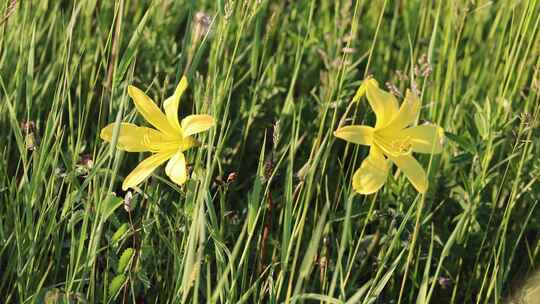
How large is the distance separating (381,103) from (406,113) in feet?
0.18

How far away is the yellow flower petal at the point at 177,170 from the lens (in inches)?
49.3

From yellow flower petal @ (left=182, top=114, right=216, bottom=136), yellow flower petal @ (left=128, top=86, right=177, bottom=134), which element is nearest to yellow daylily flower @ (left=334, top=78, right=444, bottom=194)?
yellow flower petal @ (left=182, top=114, right=216, bottom=136)

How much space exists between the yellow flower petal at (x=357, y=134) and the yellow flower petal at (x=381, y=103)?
4cm

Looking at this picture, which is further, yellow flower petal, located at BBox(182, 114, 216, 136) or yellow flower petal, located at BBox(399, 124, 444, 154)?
yellow flower petal, located at BBox(399, 124, 444, 154)

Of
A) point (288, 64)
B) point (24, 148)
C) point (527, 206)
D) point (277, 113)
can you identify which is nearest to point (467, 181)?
point (527, 206)

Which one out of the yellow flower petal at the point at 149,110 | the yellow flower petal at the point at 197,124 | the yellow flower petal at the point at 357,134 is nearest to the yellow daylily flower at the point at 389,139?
the yellow flower petal at the point at 357,134

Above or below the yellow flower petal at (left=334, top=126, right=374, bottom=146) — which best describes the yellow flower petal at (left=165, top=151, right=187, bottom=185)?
below

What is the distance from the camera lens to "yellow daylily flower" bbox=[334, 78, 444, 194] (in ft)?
4.10

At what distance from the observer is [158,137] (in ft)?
4.44

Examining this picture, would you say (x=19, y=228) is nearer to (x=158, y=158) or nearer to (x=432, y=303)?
(x=158, y=158)

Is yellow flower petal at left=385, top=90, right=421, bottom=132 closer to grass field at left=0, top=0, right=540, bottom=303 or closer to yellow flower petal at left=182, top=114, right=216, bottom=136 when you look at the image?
grass field at left=0, top=0, right=540, bottom=303

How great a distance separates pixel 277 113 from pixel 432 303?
1.88 feet

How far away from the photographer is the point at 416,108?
1313 millimetres

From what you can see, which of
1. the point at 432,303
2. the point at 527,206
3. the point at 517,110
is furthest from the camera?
the point at 517,110
